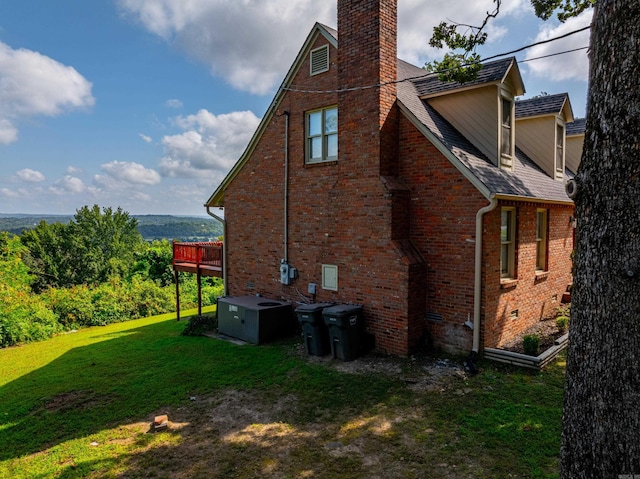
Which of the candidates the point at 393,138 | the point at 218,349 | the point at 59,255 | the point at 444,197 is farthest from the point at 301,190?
the point at 59,255

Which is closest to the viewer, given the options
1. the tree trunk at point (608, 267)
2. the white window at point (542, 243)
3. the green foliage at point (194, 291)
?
the tree trunk at point (608, 267)

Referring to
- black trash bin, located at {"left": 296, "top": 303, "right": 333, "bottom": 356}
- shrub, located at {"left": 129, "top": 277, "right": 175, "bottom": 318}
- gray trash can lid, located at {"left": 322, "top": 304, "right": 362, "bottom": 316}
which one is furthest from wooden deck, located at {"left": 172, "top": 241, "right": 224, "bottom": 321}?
shrub, located at {"left": 129, "top": 277, "right": 175, "bottom": 318}

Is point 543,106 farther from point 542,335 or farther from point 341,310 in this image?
point 341,310

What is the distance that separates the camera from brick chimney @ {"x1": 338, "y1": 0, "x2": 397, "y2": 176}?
29.9 ft

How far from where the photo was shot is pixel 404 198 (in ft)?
30.0

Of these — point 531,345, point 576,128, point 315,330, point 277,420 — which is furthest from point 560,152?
point 277,420

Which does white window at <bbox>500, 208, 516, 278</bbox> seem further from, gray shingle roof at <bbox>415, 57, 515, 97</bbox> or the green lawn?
gray shingle roof at <bbox>415, 57, 515, 97</bbox>

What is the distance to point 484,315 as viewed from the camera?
833 centimetres

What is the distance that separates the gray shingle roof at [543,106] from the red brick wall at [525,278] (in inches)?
118

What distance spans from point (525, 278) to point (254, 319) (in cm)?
701

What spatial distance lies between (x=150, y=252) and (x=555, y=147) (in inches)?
1168

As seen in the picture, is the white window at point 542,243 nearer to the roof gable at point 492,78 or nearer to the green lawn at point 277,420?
the roof gable at point 492,78

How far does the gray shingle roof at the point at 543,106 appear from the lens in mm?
11977

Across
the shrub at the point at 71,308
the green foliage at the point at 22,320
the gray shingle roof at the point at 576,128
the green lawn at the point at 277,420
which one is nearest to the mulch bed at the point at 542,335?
the green lawn at the point at 277,420
